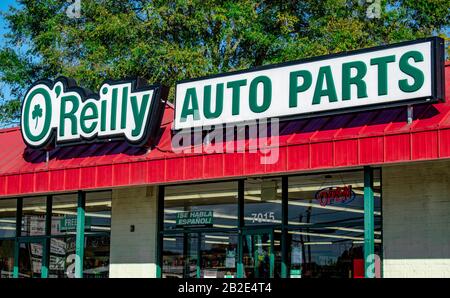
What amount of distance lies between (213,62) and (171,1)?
307 centimetres

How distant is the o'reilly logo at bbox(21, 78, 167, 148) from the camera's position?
16250 millimetres

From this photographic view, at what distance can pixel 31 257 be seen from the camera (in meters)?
19.3

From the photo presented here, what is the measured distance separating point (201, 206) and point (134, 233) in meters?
1.86

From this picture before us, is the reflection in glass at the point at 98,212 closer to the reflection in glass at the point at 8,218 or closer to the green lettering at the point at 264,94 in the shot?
the reflection in glass at the point at 8,218

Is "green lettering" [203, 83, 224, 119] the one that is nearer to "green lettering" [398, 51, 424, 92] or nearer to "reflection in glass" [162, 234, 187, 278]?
"reflection in glass" [162, 234, 187, 278]

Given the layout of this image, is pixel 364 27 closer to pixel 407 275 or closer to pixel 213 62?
pixel 213 62

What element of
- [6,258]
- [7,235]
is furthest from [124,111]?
[6,258]

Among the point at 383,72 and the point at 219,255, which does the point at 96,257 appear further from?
the point at 383,72

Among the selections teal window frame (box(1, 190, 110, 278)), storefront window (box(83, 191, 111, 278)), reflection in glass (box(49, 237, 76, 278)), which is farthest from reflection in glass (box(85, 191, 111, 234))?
reflection in glass (box(49, 237, 76, 278))

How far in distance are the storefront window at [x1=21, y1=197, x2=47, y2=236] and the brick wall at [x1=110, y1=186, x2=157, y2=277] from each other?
2.52 m

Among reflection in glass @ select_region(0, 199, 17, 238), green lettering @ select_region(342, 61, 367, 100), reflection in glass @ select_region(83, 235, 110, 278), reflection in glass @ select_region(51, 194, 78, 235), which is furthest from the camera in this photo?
reflection in glass @ select_region(0, 199, 17, 238)

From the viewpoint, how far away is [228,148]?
14430mm

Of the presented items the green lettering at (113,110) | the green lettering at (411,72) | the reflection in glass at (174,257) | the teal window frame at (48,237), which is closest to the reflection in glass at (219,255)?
the reflection in glass at (174,257)
